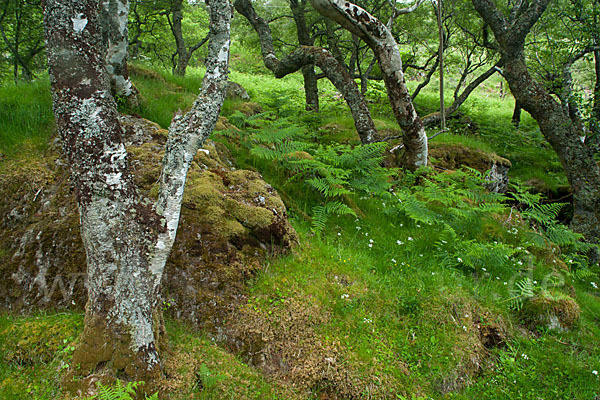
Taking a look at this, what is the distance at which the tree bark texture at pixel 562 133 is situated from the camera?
25.5 feet

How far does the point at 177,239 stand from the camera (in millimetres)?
4039

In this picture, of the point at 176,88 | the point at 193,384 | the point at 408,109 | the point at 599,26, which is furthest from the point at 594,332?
the point at 176,88

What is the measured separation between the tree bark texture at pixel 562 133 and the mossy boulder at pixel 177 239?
6.86 metres

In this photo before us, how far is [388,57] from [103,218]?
19.6 feet

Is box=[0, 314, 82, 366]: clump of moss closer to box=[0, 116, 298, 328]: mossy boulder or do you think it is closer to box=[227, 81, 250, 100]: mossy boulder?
box=[0, 116, 298, 328]: mossy boulder

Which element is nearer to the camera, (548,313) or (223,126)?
(548,313)

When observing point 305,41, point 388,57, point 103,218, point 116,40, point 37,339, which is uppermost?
point 305,41

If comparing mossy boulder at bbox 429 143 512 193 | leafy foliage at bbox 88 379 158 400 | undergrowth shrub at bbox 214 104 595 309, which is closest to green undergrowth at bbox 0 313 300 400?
leafy foliage at bbox 88 379 158 400

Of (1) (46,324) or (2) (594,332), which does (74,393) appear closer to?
(1) (46,324)

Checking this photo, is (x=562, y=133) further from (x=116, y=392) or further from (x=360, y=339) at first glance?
(x=116, y=392)

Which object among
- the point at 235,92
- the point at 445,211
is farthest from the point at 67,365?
the point at 235,92

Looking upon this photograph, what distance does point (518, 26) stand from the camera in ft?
25.5

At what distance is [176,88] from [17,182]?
5.15 metres

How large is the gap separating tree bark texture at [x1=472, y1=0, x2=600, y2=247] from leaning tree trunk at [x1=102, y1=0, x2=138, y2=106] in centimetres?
801
